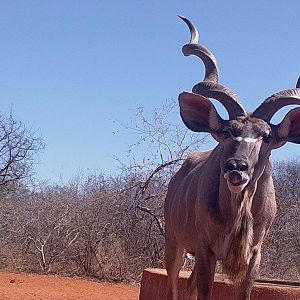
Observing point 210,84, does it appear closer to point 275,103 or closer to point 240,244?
point 275,103

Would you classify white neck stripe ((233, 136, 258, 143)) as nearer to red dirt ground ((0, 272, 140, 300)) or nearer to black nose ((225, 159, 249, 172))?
black nose ((225, 159, 249, 172))

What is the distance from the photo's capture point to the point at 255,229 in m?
6.09

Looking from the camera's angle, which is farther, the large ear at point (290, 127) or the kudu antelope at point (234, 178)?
the large ear at point (290, 127)

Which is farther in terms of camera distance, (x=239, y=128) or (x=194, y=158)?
(x=194, y=158)

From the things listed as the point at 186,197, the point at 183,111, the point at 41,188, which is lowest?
the point at 186,197

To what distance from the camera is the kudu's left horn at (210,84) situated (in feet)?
19.6

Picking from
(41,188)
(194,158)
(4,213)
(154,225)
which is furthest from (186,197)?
(41,188)

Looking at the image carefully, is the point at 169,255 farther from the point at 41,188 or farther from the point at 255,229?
the point at 41,188

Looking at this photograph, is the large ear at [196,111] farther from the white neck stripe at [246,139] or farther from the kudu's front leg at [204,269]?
the kudu's front leg at [204,269]

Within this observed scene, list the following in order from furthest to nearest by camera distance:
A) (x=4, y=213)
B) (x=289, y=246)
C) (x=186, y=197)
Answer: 1. (x=4, y=213)
2. (x=289, y=246)
3. (x=186, y=197)

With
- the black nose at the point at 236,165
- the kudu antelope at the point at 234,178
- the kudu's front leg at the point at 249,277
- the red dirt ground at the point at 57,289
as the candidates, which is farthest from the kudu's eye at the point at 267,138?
the red dirt ground at the point at 57,289

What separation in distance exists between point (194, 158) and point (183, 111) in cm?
231

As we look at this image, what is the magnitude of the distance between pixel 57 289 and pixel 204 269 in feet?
27.1

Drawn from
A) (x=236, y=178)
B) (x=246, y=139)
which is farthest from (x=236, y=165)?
(x=246, y=139)
